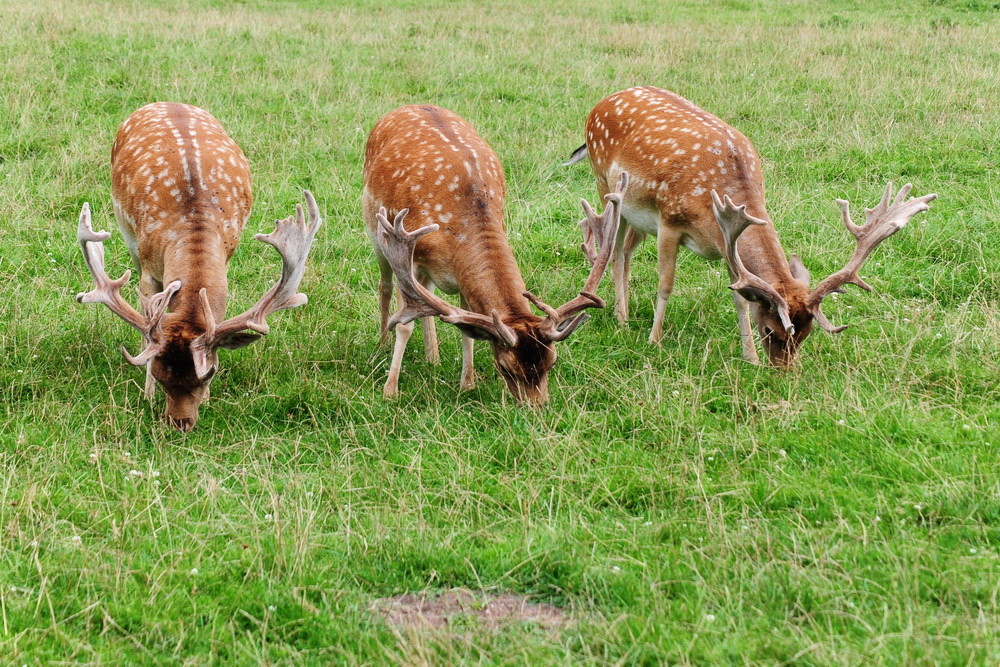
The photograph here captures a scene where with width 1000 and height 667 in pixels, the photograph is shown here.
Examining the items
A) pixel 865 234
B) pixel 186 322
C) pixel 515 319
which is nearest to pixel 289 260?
pixel 186 322

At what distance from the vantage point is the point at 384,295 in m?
6.89

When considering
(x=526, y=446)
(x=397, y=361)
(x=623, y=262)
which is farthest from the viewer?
(x=623, y=262)

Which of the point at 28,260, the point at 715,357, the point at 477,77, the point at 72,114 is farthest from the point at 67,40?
the point at 715,357

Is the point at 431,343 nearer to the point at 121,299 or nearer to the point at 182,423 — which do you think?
the point at 182,423

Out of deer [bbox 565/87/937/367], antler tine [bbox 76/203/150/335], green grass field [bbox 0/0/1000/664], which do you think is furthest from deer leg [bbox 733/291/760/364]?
antler tine [bbox 76/203/150/335]

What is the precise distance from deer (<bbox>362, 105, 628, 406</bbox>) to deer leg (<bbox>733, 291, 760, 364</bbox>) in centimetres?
108

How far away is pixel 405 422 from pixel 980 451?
9.34 ft

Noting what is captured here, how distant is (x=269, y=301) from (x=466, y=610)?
2.23 m

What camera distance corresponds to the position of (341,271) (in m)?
7.59

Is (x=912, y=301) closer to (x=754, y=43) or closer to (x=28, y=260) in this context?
(x=28, y=260)

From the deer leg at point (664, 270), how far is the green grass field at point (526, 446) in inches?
4.6

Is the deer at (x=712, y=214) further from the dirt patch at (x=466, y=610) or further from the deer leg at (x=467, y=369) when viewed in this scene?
the dirt patch at (x=466, y=610)

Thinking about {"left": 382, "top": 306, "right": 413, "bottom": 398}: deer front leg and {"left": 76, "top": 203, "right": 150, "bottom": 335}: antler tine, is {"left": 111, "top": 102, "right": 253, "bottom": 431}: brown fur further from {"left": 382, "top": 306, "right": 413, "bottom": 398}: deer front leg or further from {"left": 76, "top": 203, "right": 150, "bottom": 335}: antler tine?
{"left": 382, "top": 306, "right": 413, "bottom": 398}: deer front leg

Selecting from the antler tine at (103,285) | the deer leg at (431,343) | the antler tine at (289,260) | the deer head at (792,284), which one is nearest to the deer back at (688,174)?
the deer head at (792,284)
